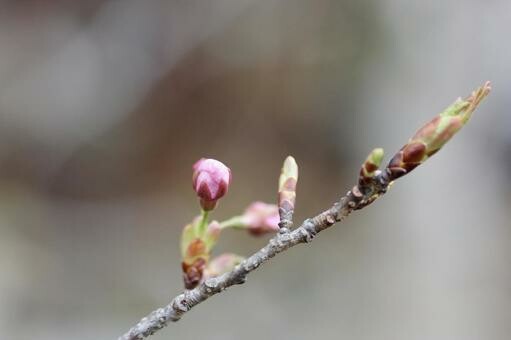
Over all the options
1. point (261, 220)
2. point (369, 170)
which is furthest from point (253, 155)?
point (369, 170)

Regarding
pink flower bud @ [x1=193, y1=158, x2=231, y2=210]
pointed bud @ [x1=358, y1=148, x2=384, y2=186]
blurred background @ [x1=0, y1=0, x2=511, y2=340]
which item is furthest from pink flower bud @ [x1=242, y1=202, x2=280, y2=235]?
blurred background @ [x1=0, y1=0, x2=511, y2=340]

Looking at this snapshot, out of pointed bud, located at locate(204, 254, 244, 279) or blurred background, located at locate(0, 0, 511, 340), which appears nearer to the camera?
pointed bud, located at locate(204, 254, 244, 279)

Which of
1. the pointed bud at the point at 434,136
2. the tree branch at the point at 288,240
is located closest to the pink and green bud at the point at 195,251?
the tree branch at the point at 288,240

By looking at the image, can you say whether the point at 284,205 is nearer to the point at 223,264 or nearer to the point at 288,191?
the point at 288,191

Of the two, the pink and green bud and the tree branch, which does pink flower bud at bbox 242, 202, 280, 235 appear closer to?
the pink and green bud

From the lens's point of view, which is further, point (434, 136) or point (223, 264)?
point (223, 264)

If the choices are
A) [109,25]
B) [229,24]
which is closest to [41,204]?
[109,25]
